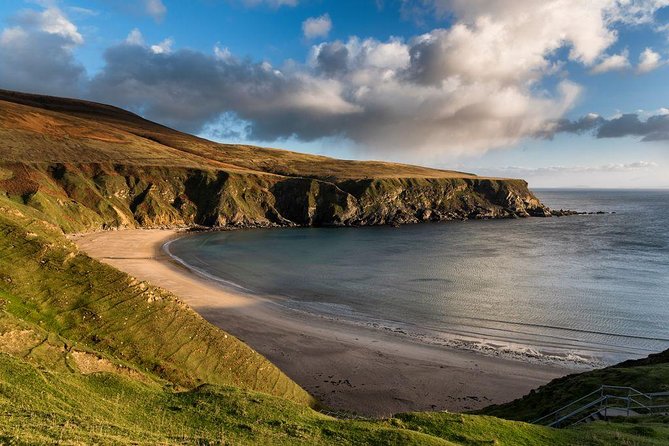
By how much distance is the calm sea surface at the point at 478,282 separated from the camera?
45.1m

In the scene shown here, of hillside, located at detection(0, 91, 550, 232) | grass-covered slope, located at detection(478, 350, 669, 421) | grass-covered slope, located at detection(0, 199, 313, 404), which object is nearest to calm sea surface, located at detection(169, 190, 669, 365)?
grass-covered slope, located at detection(478, 350, 669, 421)

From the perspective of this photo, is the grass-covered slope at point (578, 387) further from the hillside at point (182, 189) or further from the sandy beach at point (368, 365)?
the hillside at point (182, 189)

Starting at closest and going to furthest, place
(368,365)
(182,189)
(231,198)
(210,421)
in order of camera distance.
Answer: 1. (210,421)
2. (368,365)
3. (182,189)
4. (231,198)

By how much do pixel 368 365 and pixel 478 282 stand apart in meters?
37.7

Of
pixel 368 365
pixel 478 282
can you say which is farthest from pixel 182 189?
pixel 368 365

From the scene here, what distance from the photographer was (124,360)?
77.4 feet

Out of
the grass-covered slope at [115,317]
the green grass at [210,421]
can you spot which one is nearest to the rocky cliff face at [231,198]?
the grass-covered slope at [115,317]

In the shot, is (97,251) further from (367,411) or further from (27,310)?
(367,411)

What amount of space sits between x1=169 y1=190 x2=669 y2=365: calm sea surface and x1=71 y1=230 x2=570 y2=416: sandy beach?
11.2 feet

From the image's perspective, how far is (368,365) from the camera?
37.5 meters

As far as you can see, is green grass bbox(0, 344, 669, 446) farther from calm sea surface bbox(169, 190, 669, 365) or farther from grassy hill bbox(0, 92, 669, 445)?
calm sea surface bbox(169, 190, 669, 365)

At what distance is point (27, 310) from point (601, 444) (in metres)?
29.5

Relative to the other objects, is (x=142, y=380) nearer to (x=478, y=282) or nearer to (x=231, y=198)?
(x=478, y=282)

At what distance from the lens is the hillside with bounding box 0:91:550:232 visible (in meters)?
109
